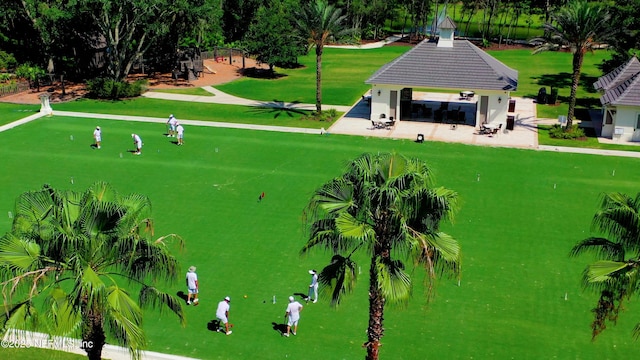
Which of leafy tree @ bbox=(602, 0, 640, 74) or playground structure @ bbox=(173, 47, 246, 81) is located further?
playground structure @ bbox=(173, 47, 246, 81)

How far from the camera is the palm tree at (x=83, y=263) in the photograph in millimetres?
13906

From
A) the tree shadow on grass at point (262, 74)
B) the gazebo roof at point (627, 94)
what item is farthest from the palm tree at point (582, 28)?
the tree shadow on grass at point (262, 74)

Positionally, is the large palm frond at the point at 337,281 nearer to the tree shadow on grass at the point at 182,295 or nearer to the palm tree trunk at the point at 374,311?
the palm tree trunk at the point at 374,311

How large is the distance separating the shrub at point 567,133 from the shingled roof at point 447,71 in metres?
3.54

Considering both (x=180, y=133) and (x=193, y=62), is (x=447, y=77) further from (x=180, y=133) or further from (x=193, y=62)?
(x=193, y=62)

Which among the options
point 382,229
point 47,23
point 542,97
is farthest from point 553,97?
point 382,229

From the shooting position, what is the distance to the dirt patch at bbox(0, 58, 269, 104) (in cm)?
5144

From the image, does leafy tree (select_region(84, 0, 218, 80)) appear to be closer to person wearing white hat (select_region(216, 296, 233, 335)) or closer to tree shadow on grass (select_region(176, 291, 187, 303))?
tree shadow on grass (select_region(176, 291, 187, 303))

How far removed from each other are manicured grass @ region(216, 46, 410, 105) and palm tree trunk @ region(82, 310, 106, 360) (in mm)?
37222

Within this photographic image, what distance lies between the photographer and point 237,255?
26156mm

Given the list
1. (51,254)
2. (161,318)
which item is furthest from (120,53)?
(51,254)

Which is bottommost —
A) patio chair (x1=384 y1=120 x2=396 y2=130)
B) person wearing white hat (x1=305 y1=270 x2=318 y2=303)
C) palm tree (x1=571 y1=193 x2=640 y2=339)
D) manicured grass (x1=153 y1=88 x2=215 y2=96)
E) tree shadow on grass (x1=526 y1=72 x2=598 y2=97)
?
person wearing white hat (x1=305 y1=270 x2=318 y2=303)

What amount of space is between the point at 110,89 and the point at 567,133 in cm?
3125

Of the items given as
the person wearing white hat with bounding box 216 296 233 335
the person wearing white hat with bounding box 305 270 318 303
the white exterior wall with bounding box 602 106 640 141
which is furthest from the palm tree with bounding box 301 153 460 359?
the white exterior wall with bounding box 602 106 640 141
